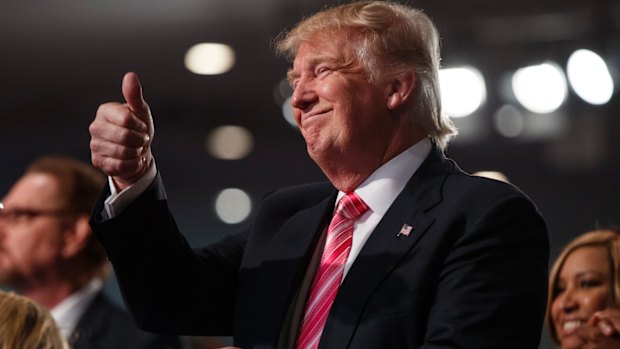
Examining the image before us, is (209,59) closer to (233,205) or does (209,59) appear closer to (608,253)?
(233,205)

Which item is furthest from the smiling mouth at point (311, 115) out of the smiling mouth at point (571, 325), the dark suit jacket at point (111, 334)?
the smiling mouth at point (571, 325)

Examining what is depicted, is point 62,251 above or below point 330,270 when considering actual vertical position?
below

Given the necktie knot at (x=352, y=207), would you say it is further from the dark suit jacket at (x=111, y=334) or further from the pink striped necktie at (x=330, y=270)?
the dark suit jacket at (x=111, y=334)

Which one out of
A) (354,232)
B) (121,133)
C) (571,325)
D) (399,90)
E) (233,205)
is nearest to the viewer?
(121,133)

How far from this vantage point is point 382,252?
157cm

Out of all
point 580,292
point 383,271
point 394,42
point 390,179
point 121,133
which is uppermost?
point 394,42

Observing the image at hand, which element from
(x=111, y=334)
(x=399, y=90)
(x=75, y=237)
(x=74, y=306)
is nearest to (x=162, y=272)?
(x=399, y=90)

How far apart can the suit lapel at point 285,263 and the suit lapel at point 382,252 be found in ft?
0.37

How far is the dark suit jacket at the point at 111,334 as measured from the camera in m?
2.59

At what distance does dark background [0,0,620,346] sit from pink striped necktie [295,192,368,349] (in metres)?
1.35

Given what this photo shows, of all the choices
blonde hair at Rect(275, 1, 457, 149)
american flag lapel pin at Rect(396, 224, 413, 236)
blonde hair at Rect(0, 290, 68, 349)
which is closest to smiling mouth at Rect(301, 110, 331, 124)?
blonde hair at Rect(275, 1, 457, 149)

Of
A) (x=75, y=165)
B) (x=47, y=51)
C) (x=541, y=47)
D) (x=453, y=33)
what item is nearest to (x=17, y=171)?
(x=75, y=165)

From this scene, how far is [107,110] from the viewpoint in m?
1.50

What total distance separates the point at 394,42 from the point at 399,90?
9 centimetres
